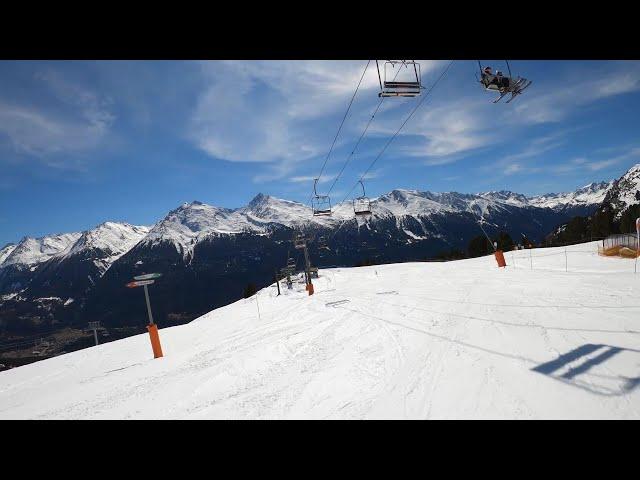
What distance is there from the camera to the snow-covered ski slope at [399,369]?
5.18 metres

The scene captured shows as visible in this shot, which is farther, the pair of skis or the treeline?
the treeline

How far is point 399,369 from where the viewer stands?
6812 mm

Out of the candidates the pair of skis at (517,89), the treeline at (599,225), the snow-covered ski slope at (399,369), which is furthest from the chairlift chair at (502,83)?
the treeline at (599,225)

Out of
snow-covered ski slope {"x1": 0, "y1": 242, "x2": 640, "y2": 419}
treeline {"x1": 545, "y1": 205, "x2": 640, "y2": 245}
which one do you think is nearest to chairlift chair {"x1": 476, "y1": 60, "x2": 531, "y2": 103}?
snow-covered ski slope {"x1": 0, "y1": 242, "x2": 640, "y2": 419}

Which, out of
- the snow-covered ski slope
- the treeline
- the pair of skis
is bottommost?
the treeline

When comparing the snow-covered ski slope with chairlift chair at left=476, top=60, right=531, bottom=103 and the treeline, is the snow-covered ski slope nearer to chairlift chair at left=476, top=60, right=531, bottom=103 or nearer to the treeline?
chairlift chair at left=476, top=60, right=531, bottom=103

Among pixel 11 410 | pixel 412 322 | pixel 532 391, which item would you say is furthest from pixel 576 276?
pixel 11 410

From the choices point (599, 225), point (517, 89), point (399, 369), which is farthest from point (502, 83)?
point (599, 225)

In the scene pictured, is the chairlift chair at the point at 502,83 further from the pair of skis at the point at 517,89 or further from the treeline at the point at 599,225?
the treeline at the point at 599,225

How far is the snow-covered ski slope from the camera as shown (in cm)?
518
